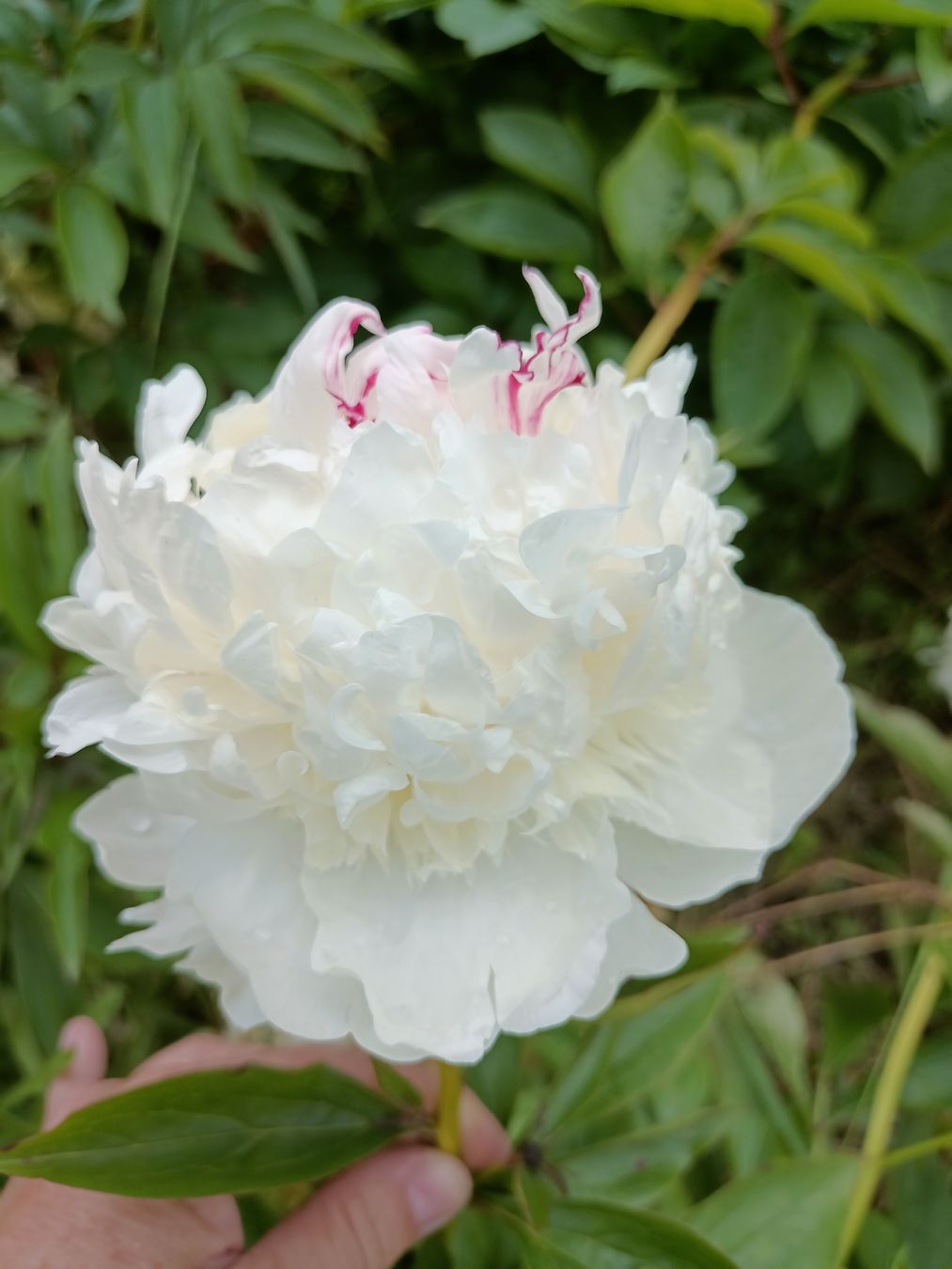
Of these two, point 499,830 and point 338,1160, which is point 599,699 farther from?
point 338,1160

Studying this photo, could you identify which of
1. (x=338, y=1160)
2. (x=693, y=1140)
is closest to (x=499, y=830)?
(x=338, y=1160)

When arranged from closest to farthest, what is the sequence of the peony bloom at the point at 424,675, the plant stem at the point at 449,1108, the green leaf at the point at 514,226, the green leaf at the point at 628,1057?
the peony bloom at the point at 424,675, the plant stem at the point at 449,1108, the green leaf at the point at 628,1057, the green leaf at the point at 514,226

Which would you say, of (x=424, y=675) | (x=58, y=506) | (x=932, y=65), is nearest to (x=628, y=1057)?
(x=424, y=675)

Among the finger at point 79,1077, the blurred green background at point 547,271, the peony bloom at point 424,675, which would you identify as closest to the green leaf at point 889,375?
the blurred green background at point 547,271

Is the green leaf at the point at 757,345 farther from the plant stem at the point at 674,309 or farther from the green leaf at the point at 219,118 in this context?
the green leaf at the point at 219,118

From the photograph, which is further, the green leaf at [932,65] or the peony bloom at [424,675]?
the green leaf at [932,65]
